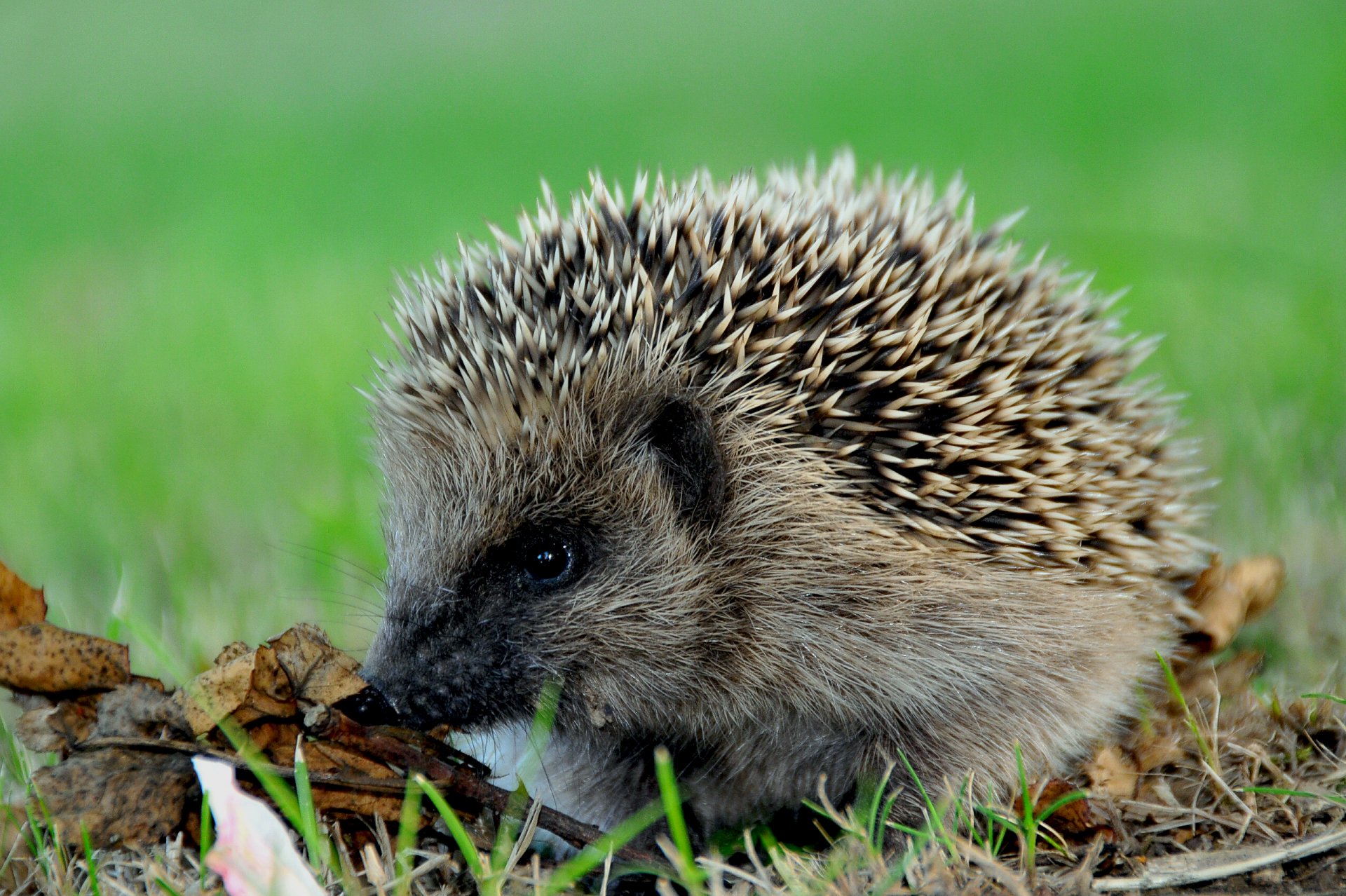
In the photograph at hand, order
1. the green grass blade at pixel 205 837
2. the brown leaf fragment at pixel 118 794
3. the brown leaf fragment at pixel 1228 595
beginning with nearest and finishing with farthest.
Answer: the green grass blade at pixel 205 837 → the brown leaf fragment at pixel 118 794 → the brown leaf fragment at pixel 1228 595

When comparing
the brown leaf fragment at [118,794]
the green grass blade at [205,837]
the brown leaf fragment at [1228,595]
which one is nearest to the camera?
the green grass blade at [205,837]

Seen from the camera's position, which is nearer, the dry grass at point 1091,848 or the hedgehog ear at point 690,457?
the dry grass at point 1091,848

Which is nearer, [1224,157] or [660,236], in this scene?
[660,236]

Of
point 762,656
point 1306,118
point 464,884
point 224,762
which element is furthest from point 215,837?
point 1306,118

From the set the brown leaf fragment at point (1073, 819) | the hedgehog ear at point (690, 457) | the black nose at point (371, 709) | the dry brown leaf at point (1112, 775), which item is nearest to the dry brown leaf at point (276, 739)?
the black nose at point (371, 709)

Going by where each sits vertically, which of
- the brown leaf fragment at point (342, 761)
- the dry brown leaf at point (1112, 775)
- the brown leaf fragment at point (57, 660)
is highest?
the brown leaf fragment at point (57, 660)

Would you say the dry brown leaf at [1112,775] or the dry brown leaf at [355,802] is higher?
the dry brown leaf at [355,802]

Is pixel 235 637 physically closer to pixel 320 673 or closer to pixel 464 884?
pixel 320 673

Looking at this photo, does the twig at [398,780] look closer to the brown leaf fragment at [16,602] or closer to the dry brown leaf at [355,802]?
the dry brown leaf at [355,802]
